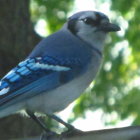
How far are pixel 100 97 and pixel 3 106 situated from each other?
13.1 ft

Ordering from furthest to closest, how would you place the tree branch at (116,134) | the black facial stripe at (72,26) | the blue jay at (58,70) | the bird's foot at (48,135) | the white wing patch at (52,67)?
the black facial stripe at (72,26), the white wing patch at (52,67), the blue jay at (58,70), the bird's foot at (48,135), the tree branch at (116,134)

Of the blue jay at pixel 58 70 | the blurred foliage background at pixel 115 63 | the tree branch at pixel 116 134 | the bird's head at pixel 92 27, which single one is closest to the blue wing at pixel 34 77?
the blue jay at pixel 58 70

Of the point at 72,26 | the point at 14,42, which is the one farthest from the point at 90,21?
the point at 14,42

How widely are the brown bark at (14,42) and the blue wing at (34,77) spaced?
0.98m

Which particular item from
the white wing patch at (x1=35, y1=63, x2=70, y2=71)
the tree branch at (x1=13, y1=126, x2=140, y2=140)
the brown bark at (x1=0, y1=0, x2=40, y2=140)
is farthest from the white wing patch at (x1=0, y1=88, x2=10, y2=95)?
the brown bark at (x1=0, y1=0, x2=40, y2=140)

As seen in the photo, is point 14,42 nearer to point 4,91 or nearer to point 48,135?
point 4,91

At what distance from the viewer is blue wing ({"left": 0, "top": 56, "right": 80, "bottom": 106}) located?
3.33 m

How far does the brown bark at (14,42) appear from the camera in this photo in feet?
15.1

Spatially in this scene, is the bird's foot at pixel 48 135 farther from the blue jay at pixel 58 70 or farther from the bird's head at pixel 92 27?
the bird's head at pixel 92 27

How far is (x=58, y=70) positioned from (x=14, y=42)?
1.19 meters

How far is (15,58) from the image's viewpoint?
15.5 ft

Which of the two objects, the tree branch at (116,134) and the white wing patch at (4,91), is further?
the white wing patch at (4,91)

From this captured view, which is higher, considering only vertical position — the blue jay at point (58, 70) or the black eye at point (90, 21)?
the black eye at point (90, 21)

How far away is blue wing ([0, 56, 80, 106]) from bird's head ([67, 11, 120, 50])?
0.23m
